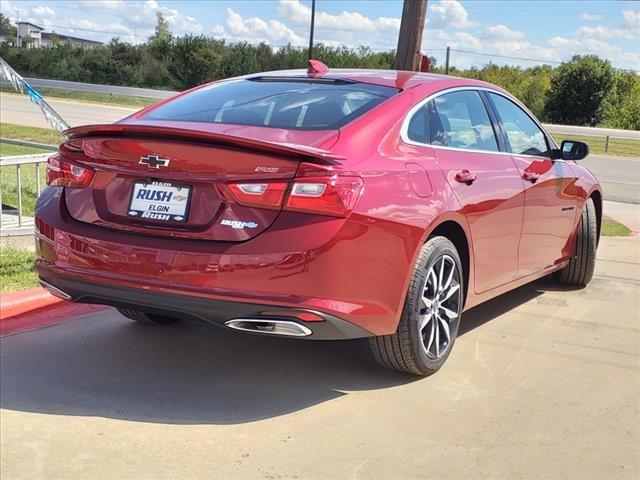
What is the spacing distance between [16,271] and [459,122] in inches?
134

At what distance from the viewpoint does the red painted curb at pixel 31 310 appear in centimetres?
485

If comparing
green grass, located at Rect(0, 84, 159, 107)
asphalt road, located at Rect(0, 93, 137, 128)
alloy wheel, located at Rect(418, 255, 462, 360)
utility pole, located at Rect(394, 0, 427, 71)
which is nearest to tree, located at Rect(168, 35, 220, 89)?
green grass, located at Rect(0, 84, 159, 107)

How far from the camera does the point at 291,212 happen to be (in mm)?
3303

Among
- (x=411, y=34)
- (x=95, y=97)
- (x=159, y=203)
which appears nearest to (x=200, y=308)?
(x=159, y=203)

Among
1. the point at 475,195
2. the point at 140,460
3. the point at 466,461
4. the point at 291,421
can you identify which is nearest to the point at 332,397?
the point at 291,421

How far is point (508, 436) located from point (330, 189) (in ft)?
4.68

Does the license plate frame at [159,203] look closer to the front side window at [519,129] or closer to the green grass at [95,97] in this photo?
the front side window at [519,129]

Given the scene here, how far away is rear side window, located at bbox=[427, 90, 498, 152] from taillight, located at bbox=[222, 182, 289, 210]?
3.94 ft

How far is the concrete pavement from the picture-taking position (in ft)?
10.5

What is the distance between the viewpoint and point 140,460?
3.15 meters

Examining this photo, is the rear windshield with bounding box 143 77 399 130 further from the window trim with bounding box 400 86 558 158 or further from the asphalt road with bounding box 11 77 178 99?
the asphalt road with bounding box 11 77 178 99

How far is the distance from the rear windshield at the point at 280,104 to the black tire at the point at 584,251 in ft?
8.84

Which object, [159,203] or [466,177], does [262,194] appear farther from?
[466,177]

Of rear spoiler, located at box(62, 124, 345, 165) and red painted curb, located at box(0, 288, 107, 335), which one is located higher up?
rear spoiler, located at box(62, 124, 345, 165)
